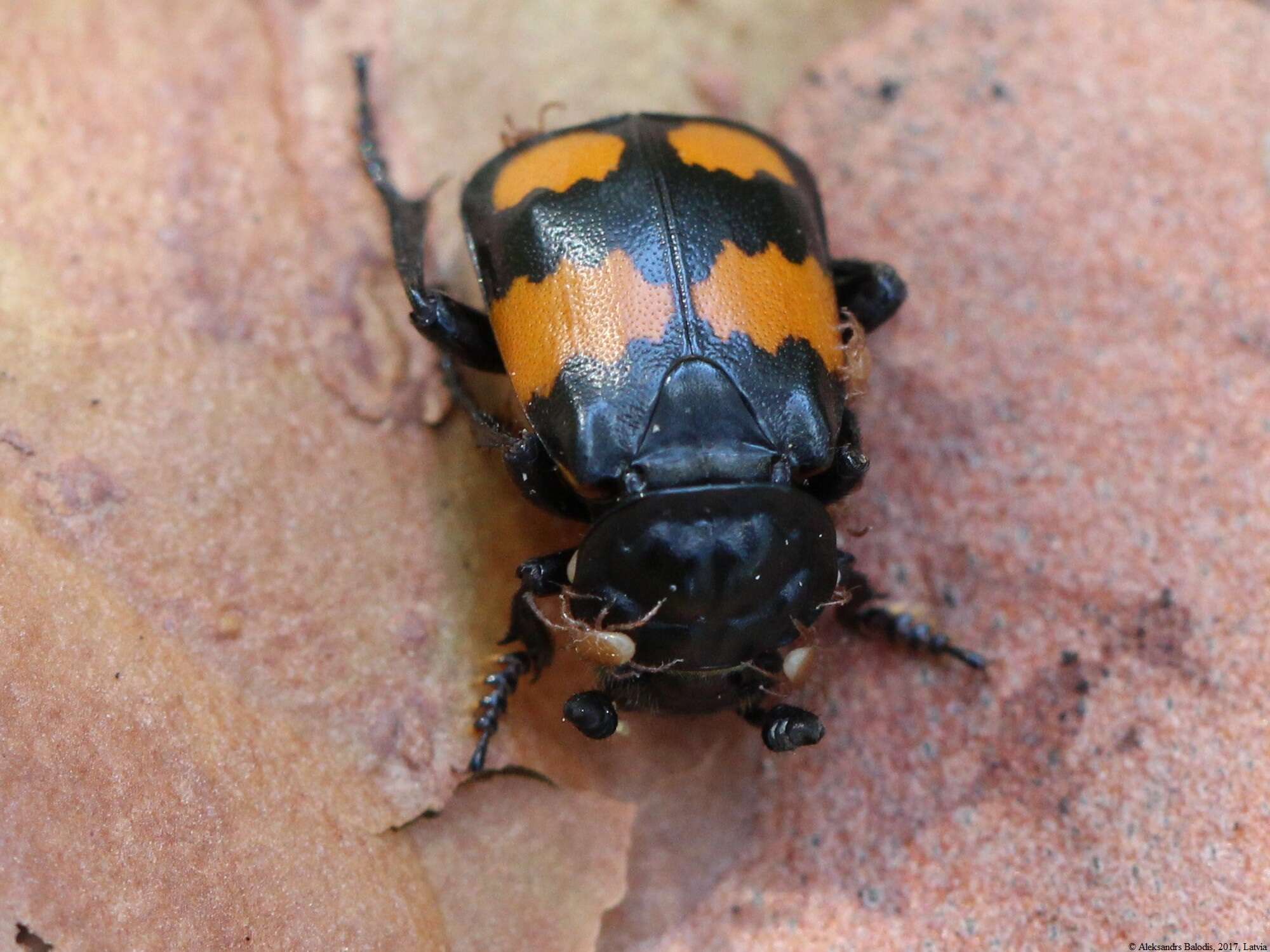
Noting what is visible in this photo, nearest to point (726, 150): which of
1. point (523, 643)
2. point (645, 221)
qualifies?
point (645, 221)

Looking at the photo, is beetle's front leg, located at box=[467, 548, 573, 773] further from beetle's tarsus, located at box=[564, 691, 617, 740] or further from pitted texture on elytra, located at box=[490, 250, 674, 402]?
pitted texture on elytra, located at box=[490, 250, 674, 402]

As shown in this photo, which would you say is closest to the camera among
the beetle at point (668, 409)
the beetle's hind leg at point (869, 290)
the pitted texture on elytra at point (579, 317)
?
the beetle at point (668, 409)

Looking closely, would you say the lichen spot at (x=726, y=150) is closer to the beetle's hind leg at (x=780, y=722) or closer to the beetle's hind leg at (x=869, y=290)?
the beetle's hind leg at (x=869, y=290)

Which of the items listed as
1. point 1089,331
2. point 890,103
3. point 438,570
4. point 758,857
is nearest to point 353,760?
point 438,570

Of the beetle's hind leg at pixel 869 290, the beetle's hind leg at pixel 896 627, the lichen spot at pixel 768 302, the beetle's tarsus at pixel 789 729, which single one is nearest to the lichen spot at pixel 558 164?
the lichen spot at pixel 768 302

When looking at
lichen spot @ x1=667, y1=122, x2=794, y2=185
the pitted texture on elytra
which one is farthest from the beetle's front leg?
lichen spot @ x1=667, y1=122, x2=794, y2=185
